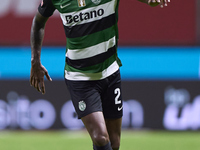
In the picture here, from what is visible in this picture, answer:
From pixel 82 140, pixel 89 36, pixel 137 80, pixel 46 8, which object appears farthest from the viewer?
pixel 137 80

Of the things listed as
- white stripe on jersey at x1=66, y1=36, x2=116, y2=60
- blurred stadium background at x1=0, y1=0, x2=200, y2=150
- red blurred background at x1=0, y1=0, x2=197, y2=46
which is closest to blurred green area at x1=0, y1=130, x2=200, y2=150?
blurred stadium background at x1=0, y1=0, x2=200, y2=150

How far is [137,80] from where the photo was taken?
997cm

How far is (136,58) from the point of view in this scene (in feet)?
32.8

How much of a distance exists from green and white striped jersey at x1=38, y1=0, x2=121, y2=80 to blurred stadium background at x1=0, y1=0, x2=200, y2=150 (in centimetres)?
444

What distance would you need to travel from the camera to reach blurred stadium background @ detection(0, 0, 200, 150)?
981cm

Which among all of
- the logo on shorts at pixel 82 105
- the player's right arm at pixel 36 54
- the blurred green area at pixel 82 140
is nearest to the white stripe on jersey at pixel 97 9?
the player's right arm at pixel 36 54

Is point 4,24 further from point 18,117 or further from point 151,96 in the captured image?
point 151,96

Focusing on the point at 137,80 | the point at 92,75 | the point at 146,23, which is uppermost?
the point at 92,75

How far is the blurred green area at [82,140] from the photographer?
8422mm

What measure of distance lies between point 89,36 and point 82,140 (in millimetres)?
4235

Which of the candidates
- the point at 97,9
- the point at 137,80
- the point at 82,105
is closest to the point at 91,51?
the point at 97,9

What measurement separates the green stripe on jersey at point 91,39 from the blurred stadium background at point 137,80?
455 cm

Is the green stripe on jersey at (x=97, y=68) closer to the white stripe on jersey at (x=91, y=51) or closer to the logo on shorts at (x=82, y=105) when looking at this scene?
the white stripe on jersey at (x=91, y=51)

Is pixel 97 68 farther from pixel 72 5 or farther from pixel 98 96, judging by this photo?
pixel 72 5
